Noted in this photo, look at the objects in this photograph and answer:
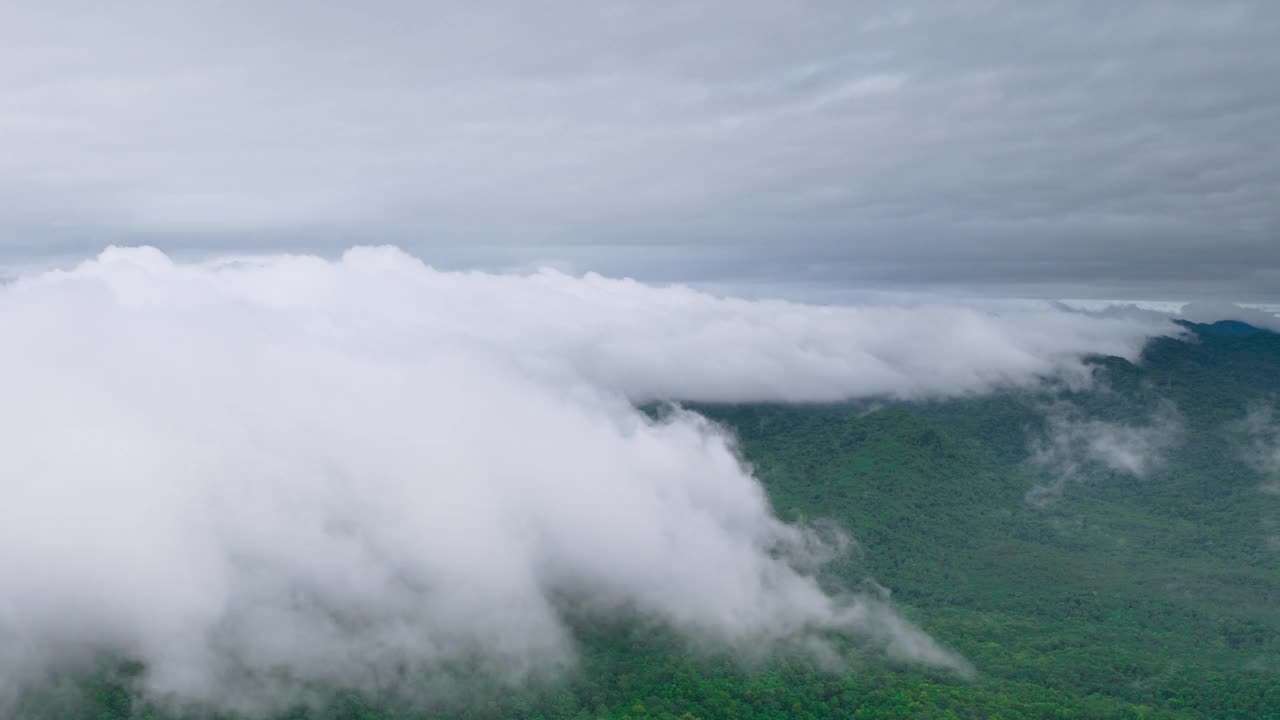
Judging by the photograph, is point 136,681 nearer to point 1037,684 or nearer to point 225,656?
point 225,656

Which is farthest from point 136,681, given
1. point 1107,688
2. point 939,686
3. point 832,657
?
point 1107,688

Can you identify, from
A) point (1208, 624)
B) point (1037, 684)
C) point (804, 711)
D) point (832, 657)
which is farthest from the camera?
point (1208, 624)

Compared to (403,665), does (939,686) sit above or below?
above

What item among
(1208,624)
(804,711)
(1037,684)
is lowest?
(804,711)

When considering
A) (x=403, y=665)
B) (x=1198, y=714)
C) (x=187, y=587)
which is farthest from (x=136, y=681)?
(x=1198, y=714)

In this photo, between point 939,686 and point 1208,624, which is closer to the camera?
point 939,686

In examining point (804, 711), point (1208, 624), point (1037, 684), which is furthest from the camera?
point (1208, 624)

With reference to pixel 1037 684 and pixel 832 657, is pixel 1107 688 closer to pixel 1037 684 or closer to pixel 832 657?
pixel 1037 684

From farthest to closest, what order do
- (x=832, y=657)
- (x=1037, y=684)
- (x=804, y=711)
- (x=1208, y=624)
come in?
(x=1208, y=624) → (x=832, y=657) → (x=1037, y=684) → (x=804, y=711)

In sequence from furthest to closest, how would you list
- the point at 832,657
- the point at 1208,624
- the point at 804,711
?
the point at 1208,624
the point at 832,657
the point at 804,711
